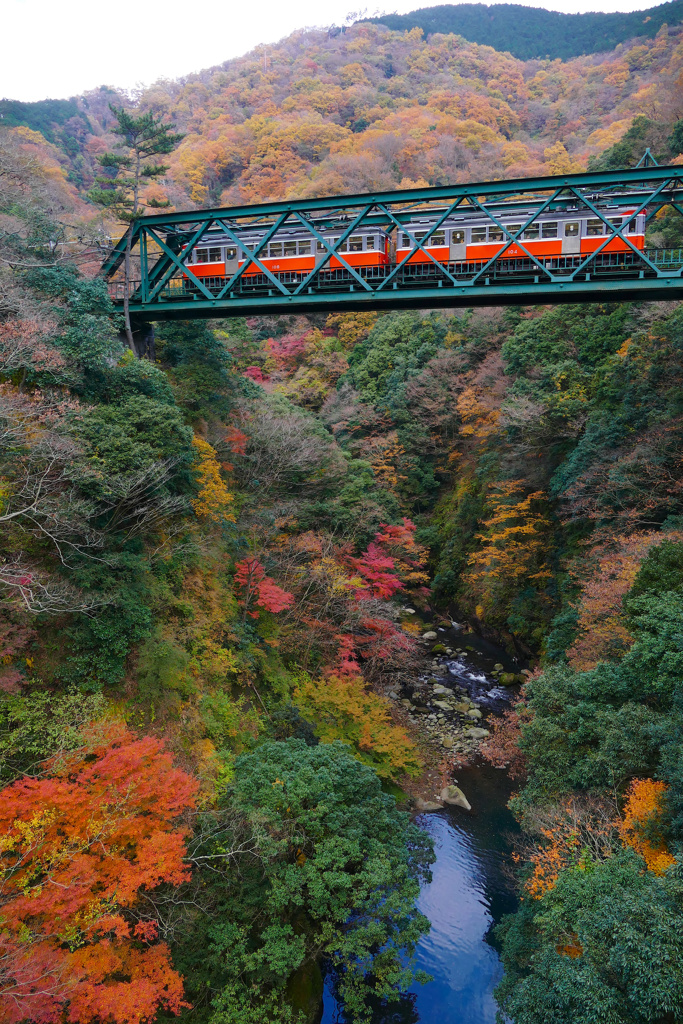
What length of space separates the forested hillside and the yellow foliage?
12 cm

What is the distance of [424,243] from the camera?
19.7 meters

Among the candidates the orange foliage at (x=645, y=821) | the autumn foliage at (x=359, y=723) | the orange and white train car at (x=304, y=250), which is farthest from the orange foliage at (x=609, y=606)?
the orange and white train car at (x=304, y=250)

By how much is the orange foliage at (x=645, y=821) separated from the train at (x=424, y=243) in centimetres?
1490

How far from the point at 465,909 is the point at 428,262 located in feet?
61.8

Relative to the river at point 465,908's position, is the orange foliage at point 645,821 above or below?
above

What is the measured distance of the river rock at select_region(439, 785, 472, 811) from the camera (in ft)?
52.2

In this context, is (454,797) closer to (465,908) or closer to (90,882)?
(465,908)

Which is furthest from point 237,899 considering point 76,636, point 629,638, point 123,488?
point 629,638

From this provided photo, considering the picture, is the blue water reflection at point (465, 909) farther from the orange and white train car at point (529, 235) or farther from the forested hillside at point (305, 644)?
the orange and white train car at point (529, 235)

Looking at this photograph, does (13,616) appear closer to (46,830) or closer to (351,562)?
(46,830)

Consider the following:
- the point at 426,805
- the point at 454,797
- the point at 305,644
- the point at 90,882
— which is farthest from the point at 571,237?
the point at 90,882

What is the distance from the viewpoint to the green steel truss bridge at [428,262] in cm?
1555

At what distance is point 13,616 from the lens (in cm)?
1088

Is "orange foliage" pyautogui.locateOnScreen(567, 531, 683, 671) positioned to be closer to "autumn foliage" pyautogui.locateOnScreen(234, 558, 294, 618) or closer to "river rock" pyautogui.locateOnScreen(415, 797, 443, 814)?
"river rock" pyautogui.locateOnScreen(415, 797, 443, 814)
